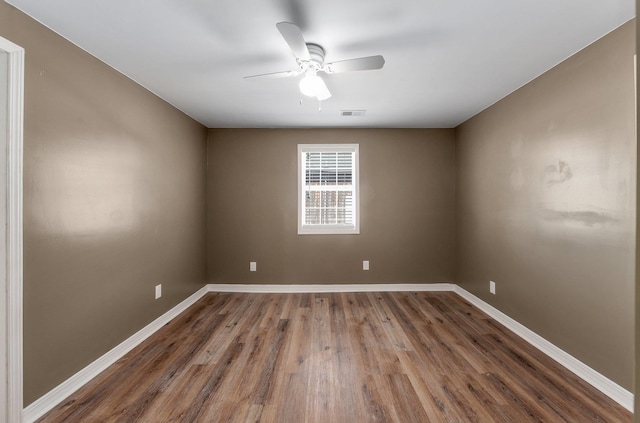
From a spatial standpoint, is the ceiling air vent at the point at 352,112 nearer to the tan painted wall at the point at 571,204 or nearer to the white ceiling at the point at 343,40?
the white ceiling at the point at 343,40

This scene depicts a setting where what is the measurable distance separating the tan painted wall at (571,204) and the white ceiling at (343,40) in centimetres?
27

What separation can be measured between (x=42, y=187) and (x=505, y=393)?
3.20 m

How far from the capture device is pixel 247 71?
2387mm

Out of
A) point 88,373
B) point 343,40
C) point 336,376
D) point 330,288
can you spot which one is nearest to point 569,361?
point 336,376

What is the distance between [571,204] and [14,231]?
3.63m

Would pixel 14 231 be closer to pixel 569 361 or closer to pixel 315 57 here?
pixel 315 57

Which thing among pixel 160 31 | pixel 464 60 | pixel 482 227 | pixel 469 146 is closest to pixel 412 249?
pixel 482 227

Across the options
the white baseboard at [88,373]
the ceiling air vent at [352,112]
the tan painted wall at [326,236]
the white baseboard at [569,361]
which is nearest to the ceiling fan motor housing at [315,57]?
the ceiling air vent at [352,112]

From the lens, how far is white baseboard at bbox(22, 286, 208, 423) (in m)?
1.69

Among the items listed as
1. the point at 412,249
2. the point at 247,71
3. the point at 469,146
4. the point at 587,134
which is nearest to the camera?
the point at 587,134

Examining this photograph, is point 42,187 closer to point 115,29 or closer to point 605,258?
point 115,29

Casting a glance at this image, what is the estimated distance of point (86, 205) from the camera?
2064 mm

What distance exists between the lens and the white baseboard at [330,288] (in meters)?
4.09

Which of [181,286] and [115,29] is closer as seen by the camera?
[115,29]
